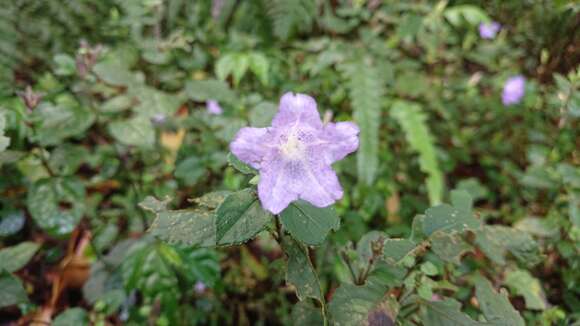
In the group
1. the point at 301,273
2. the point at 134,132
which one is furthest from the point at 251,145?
the point at 134,132

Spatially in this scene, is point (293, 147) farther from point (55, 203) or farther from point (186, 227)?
point (55, 203)

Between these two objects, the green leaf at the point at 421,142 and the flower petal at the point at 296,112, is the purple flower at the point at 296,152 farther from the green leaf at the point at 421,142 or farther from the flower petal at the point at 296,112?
the green leaf at the point at 421,142

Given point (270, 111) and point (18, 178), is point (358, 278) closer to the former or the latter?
point (270, 111)

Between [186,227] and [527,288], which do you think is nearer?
[186,227]

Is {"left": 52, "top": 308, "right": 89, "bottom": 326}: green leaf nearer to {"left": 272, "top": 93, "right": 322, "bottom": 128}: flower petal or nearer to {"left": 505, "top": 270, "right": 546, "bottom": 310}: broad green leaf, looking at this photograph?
{"left": 272, "top": 93, "right": 322, "bottom": 128}: flower petal

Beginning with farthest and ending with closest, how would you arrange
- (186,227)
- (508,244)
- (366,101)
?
(366,101), (508,244), (186,227)

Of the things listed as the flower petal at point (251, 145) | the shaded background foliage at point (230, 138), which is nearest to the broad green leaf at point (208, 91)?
the shaded background foliage at point (230, 138)

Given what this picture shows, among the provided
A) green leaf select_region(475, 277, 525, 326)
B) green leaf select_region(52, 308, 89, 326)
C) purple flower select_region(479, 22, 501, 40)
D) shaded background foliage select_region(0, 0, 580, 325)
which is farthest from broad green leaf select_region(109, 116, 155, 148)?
purple flower select_region(479, 22, 501, 40)

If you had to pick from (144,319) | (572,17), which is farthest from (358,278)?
(572,17)
